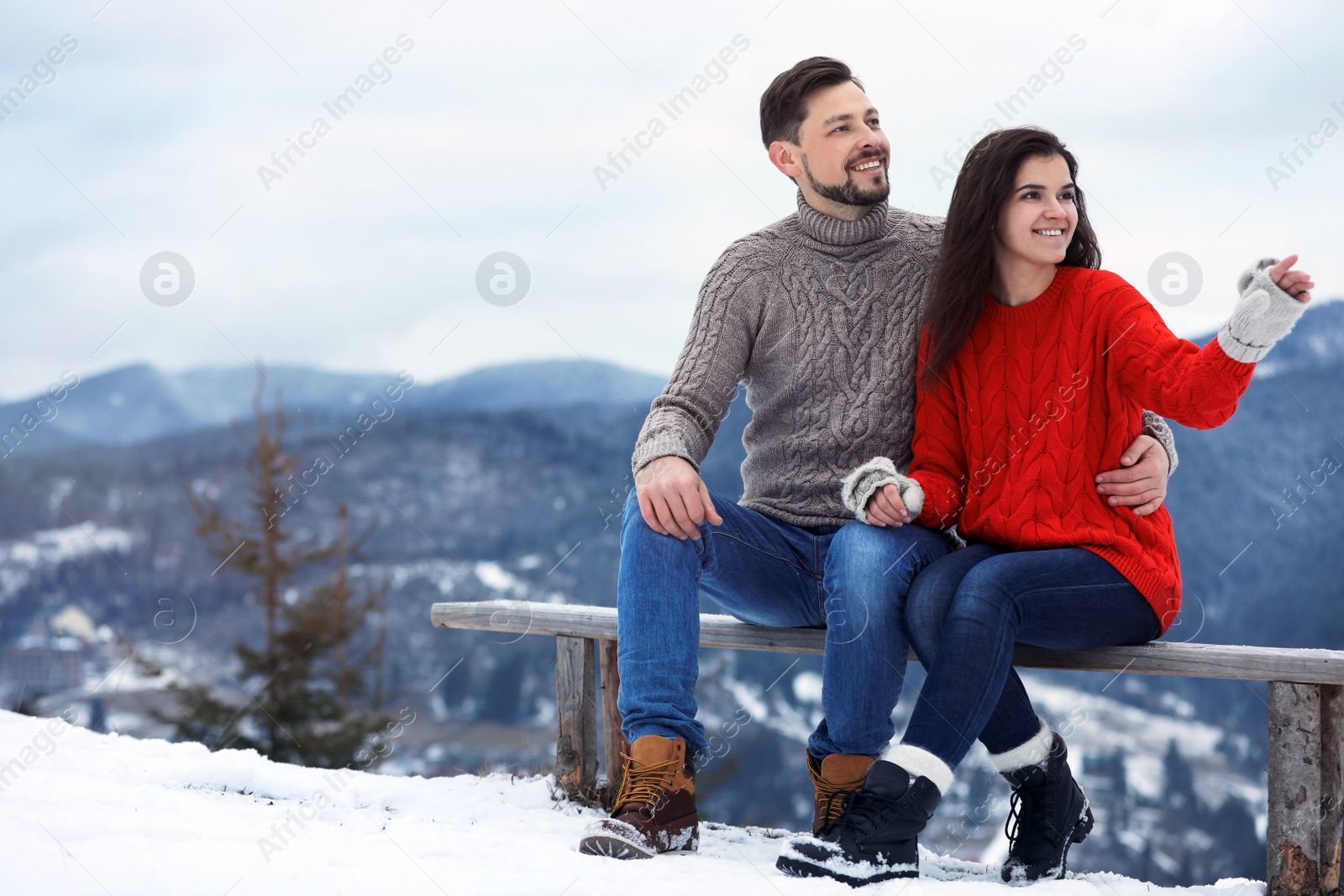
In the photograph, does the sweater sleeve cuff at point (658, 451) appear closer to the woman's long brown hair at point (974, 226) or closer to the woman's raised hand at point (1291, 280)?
the woman's long brown hair at point (974, 226)

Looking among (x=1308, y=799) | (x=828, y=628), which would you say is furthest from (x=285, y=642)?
(x=1308, y=799)

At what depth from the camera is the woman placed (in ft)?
5.41

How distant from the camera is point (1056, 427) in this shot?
190cm

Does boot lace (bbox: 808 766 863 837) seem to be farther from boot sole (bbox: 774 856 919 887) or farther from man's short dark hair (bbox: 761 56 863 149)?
man's short dark hair (bbox: 761 56 863 149)

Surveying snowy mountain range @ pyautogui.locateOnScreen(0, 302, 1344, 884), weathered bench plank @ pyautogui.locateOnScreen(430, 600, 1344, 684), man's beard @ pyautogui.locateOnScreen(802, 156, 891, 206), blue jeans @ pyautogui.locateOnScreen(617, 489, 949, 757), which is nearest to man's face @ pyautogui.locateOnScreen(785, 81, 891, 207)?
man's beard @ pyautogui.locateOnScreen(802, 156, 891, 206)

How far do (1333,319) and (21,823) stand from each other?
62.3 meters

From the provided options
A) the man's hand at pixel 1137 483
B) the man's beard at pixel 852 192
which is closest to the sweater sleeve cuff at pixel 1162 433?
the man's hand at pixel 1137 483

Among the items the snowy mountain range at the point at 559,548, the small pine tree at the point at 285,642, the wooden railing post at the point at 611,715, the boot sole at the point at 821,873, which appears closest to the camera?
the boot sole at the point at 821,873

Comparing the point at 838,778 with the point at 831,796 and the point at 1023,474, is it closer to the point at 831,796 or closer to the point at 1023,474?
the point at 831,796

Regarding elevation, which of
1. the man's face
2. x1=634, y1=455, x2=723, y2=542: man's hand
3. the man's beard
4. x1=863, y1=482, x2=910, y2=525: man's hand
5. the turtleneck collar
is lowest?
x1=634, y1=455, x2=723, y2=542: man's hand

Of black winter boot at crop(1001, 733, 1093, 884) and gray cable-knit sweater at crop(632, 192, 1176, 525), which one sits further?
gray cable-knit sweater at crop(632, 192, 1176, 525)

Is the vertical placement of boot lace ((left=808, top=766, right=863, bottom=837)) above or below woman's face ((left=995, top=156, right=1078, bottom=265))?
below

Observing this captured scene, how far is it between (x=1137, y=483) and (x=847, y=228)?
2.67 ft

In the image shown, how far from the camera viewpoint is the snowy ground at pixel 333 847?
143 cm
